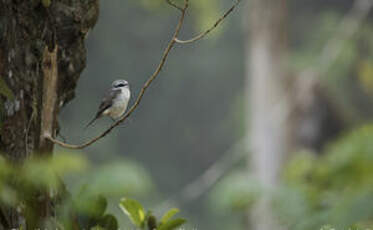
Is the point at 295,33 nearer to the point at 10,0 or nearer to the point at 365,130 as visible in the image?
the point at 365,130

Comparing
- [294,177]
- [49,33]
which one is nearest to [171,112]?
[294,177]

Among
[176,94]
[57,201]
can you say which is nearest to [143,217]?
[57,201]

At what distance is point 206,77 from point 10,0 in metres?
21.3

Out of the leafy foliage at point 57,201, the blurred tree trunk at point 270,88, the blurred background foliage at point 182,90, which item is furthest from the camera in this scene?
the blurred background foliage at point 182,90

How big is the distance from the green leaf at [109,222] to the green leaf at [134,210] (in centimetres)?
4

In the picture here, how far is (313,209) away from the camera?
312 cm

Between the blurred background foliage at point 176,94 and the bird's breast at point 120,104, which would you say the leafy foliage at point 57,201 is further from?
the blurred background foliage at point 176,94

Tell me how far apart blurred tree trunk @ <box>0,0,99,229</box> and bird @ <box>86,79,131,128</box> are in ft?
0.39

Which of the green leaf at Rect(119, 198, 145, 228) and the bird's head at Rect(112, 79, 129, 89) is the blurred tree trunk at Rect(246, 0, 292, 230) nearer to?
the bird's head at Rect(112, 79, 129, 89)

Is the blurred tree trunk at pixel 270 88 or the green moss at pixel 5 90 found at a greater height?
the blurred tree trunk at pixel 270 88

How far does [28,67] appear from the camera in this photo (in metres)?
1.38

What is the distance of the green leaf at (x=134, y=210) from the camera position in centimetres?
125

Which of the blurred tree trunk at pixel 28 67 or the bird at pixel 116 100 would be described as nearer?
the blurred tree trunk at pixel 28 67

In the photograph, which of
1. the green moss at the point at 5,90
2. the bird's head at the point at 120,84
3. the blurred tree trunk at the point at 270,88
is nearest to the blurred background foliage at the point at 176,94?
the blurred tree trunk at the point at 270,88
